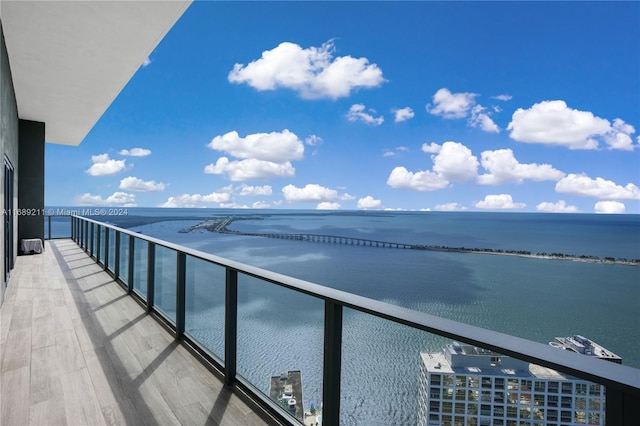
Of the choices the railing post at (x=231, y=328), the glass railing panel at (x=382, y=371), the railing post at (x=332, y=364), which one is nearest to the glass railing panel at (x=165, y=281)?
the railing post at (x=231, y=328)

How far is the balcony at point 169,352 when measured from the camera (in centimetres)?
109

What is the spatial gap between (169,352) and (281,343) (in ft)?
4.56

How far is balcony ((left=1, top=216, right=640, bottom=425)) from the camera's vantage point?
1089mm

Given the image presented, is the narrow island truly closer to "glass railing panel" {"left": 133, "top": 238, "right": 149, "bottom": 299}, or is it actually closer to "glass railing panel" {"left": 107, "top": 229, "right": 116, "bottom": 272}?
"glass railing panel" {"left": 107, "top": 229, "right": 116, "bottom": 272}

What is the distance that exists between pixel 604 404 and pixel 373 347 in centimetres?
78

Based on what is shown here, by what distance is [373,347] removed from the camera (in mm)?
1425

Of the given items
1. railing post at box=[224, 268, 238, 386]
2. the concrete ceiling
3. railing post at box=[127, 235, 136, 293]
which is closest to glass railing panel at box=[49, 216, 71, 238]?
the concrete ceiling

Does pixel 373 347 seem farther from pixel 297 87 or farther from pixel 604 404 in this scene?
pixel 297 87

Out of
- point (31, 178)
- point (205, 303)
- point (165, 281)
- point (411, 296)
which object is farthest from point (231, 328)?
point (411, 296)

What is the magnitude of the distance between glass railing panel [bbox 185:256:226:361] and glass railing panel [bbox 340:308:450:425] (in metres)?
1.22

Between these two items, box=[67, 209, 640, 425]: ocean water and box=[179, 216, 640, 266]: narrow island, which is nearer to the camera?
box=[67, 209, 640, 425]: ocean water

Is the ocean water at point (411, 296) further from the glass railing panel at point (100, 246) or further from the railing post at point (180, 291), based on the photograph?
the glass railing panel at point (100, 246)

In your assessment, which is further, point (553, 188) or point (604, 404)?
point (553, 188)

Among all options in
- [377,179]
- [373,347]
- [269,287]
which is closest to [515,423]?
[373,347]
